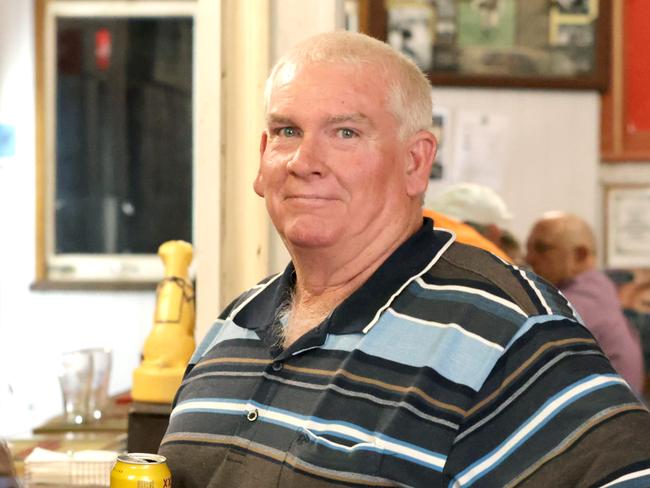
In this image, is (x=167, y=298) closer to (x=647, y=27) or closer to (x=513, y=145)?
(x=513, y=145)

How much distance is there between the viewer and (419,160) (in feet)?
5.56

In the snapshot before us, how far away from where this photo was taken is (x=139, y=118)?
5.97 metres

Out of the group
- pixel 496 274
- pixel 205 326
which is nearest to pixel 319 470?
pixel 496 274

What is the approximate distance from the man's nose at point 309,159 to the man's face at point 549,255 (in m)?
2.76

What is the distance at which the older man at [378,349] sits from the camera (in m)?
1.41

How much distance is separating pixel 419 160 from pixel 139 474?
2.04ft

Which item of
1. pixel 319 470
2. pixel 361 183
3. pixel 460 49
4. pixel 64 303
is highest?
pixel 460 49

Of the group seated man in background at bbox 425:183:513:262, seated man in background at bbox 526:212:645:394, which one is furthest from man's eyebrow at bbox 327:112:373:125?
seated man in background at bbox 526:212:645:394

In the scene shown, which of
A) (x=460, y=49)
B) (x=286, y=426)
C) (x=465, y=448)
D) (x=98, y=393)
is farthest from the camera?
(x=460, y=49)

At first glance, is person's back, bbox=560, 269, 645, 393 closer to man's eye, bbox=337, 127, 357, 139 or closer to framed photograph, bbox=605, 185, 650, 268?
framed photograph, bbox=605, 185, 650, 268

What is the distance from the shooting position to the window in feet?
19.7

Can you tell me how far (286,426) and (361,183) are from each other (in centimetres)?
37

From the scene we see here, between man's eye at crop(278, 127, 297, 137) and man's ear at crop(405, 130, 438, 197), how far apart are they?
175 mm

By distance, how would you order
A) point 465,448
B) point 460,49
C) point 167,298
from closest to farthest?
point 465,448 < point 167,298 < point 460,49
